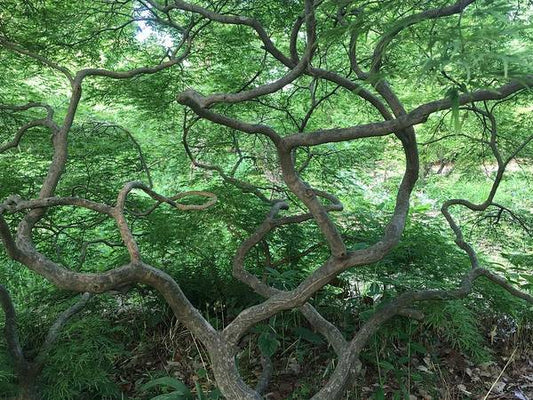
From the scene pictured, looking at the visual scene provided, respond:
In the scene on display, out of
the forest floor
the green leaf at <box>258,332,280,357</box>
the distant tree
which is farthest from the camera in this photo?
the forest floor

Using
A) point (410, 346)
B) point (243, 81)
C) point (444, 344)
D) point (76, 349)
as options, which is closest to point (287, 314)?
point (410, 346)

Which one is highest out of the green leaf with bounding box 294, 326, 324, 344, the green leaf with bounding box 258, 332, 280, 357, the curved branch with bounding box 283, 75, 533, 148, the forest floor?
the curved branch with bounding box 283, 75, 533, 148

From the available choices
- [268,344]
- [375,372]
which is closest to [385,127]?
[268,344]

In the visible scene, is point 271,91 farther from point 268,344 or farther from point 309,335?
point 309,335

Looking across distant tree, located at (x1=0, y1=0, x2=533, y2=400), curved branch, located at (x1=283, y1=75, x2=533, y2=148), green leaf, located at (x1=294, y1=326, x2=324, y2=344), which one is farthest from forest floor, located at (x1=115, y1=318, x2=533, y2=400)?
curved branch, located at (x1=283, y1=75, x2=533, y2=148)

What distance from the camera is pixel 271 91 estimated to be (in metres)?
1.76

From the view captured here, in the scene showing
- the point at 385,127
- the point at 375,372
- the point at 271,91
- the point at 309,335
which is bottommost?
the point at 375,372

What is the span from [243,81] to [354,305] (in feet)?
4.44

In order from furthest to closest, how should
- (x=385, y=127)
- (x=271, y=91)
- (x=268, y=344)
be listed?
1. (x=268, y=344)
2. (x=271, y=91)
3. (x=385, y=127)

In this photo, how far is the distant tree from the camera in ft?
4.45

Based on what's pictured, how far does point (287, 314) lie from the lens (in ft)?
8.54

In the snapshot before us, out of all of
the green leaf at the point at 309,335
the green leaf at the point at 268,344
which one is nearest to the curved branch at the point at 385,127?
the green leaf at the point at 268,344

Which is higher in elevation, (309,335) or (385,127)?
(385,127)

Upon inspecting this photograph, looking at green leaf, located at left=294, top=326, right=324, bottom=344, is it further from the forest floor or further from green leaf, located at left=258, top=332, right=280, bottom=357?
green leaf, located at left=258, top=332, right=280, bottom=357
